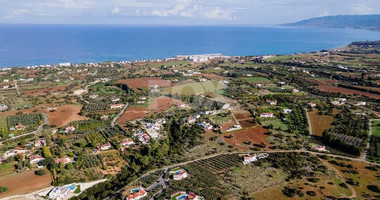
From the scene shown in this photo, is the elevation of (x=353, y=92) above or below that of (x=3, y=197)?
above

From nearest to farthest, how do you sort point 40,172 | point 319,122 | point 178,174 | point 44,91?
point 178,174 → point 40,172 → point 319,122 → point 44,91

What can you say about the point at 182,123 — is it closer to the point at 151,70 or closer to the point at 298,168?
the point at 298,168

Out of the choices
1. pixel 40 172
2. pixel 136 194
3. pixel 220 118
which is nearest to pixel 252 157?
pixel 220 118

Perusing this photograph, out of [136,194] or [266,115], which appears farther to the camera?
[266,115]

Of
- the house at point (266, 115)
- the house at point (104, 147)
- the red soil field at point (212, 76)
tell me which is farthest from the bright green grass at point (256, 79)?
the house at point (104, 147)

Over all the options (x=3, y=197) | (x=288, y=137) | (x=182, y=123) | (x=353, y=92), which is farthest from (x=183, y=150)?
(x=353, y=92)

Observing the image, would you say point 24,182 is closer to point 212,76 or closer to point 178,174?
point 178,174
